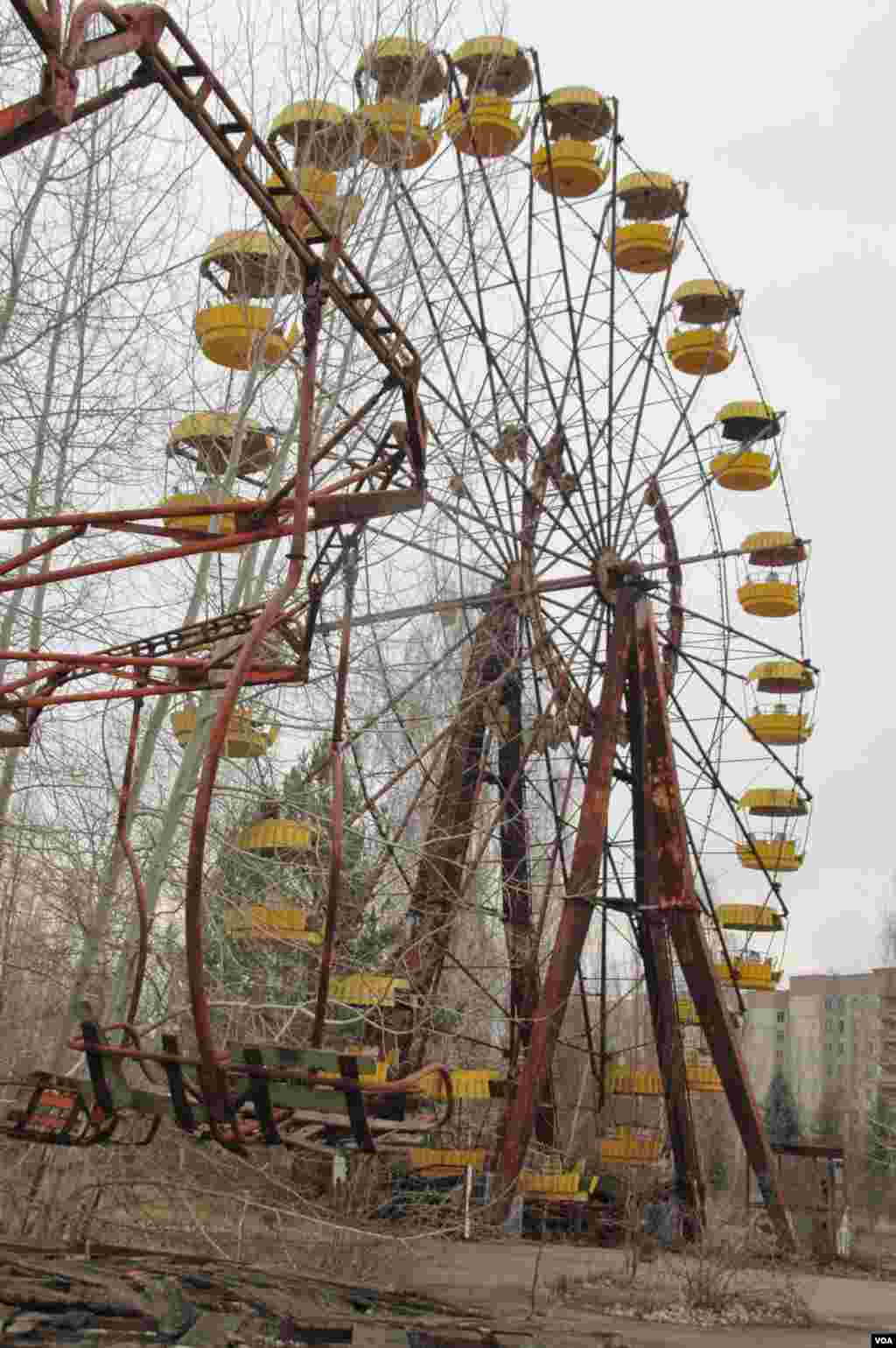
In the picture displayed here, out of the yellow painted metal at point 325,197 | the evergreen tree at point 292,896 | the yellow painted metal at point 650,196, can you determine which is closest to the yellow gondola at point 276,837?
the evergreen tree at point 292,896

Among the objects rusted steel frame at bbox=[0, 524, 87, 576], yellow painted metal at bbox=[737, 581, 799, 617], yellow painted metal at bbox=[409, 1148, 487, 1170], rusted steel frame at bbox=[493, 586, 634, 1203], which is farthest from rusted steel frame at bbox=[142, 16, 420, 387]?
yellow painted metal at bbox=[737, 581, 799, 617]

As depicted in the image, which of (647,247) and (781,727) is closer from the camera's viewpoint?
(647,247)

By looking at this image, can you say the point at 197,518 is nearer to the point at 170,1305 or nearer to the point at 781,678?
the point at 170,1305

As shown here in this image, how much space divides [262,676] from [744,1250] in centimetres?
1114

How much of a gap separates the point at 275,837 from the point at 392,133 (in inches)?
242

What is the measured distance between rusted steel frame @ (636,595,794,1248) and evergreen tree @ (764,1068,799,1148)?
81.8 feet

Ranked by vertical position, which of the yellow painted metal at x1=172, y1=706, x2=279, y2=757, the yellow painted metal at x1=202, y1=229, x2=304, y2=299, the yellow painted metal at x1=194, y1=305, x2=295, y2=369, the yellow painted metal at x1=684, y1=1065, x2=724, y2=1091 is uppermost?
the yellow painted metal at x1=202, y1=229, x2=304, y2=299

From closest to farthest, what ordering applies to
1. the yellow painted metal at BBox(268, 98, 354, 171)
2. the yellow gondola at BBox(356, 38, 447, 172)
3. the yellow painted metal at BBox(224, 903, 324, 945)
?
the yellow painted metal at BBox(268, 98, 354, 171), the yellow gondola at BBox(356, 38, 447, 172), the yellow painted metal at BBox(224, 903, 324, 945)

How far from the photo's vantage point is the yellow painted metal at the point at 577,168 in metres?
19.5

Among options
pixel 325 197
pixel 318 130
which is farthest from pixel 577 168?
pixel 325 197

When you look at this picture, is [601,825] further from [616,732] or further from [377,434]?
[377,434]

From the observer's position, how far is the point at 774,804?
85.2 ft

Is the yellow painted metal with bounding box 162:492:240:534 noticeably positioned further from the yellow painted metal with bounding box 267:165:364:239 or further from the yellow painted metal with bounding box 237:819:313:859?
the yellow painted metal with bounding box 237:819:313:859

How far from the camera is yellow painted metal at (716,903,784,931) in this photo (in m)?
23.5
